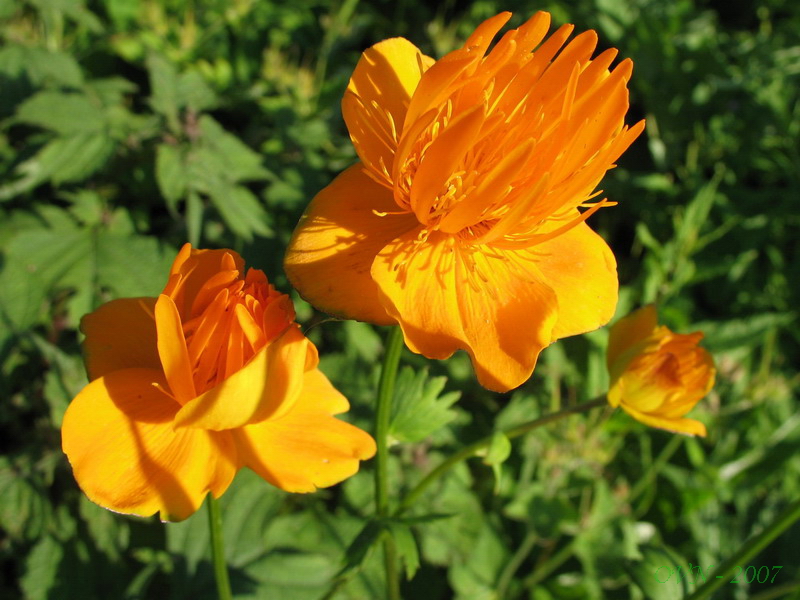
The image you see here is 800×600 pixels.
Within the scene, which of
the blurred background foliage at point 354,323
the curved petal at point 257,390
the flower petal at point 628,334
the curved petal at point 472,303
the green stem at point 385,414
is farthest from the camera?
the blurred background foliage at point 354,323


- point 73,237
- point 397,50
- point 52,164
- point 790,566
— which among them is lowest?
point 790,566

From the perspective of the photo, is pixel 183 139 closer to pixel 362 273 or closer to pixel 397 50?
pixel 397 50

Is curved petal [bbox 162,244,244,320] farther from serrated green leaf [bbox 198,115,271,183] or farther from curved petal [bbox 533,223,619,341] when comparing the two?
serrated green leaf [bbox 198,115,271,183]

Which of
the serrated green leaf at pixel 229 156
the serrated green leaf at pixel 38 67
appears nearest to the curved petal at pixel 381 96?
the serrated green leaf at pixel 229 156

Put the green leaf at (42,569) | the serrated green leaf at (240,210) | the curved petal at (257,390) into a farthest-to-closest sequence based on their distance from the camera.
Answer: the serrated green leaf at (240,210)
the green leaf at (42,569)
the curved petal at (257,390)

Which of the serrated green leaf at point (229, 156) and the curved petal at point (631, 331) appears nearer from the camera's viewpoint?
the curved petal at point (631, 331)

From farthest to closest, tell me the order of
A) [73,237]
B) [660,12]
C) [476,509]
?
[660,12], [476,509], [73,237]

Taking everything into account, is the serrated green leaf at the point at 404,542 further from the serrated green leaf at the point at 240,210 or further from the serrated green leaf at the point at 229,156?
the serrated green leaf at the point at 229,156

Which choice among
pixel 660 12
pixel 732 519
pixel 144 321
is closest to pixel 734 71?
pixel 660 12
